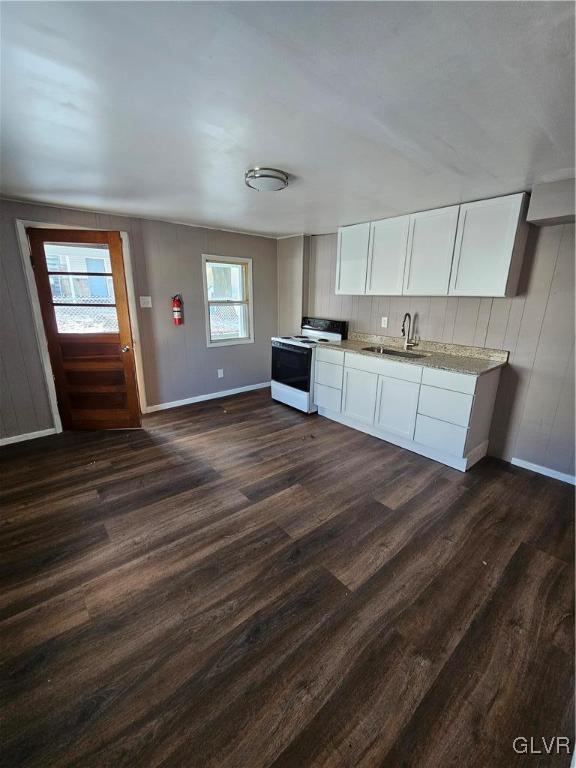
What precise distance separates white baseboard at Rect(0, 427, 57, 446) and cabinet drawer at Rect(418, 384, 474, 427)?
158 inches

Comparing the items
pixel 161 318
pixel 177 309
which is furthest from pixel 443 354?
pixel 161 318

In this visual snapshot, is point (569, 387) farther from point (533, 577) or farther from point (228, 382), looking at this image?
point (228, 382)

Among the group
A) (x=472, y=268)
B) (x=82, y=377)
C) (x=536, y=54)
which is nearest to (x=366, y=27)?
(x=536, y=54)

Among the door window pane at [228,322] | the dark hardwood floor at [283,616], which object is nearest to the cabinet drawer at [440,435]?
the dark hardwood floor at [283,616]

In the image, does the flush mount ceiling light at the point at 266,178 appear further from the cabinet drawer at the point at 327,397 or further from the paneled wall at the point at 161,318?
the cabinet drawer at the point at 327,397

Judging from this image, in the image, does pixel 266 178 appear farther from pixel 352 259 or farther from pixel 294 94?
pixel 352 259

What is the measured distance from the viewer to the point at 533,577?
1906 mm

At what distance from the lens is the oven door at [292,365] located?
4164 millimetres

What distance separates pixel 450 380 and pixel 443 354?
0.69 metres

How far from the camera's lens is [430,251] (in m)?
3.16

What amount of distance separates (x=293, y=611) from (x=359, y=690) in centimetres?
44

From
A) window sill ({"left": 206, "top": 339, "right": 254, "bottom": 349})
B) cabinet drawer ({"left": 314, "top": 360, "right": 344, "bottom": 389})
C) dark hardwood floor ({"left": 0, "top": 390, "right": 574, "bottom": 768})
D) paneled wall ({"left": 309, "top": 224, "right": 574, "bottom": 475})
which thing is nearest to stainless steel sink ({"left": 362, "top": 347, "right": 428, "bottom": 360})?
paneled wall ({"left": 309, "top": 224, "right": 574, "bottom": 475})

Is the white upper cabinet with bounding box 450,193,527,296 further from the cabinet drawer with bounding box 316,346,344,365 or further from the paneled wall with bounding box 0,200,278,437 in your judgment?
the paneled wall with bounding box 0,200,278,437

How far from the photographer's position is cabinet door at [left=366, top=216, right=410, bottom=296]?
3391 millimetres
